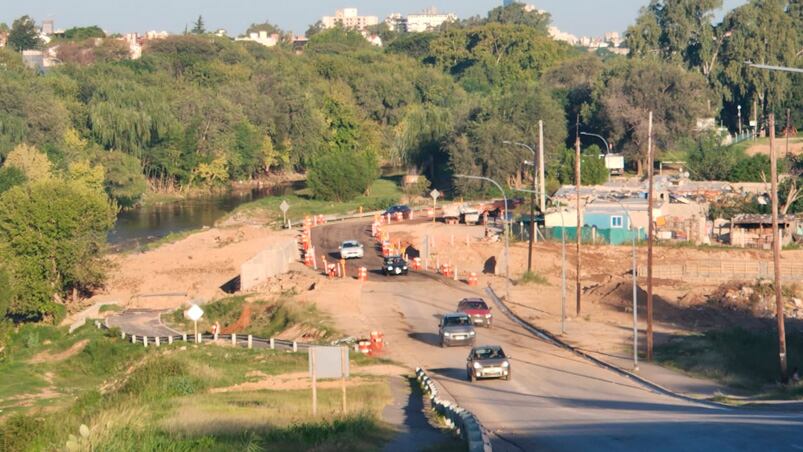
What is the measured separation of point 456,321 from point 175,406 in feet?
69.5

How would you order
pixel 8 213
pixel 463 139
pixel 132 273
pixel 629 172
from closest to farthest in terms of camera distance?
pixel 8 213 → pixel 132 273 → pixel 463 139 → pixel 629 172

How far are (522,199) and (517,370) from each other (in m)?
62.7

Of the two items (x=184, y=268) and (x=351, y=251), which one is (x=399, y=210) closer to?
(x=351, y=251)

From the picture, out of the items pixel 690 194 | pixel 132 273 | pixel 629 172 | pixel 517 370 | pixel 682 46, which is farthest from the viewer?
pixel 682 46

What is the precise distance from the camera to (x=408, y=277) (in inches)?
2852

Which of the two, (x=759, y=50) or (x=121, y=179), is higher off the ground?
(x=759, y=50)

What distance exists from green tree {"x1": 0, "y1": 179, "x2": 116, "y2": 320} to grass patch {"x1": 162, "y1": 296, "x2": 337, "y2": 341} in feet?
24.3

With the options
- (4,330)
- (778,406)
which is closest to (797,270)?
(778,406)

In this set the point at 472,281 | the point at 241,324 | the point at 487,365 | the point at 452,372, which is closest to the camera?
the point at 487,365

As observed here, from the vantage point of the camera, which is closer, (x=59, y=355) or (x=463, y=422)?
(x=463, y=422)

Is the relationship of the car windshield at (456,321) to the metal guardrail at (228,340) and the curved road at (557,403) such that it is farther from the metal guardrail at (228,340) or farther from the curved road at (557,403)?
the metal guardrail at (228,340)

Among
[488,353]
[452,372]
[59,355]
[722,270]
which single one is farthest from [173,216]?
[488,353]

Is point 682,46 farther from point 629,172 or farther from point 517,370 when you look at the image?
point 517,370

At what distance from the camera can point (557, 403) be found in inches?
1444
